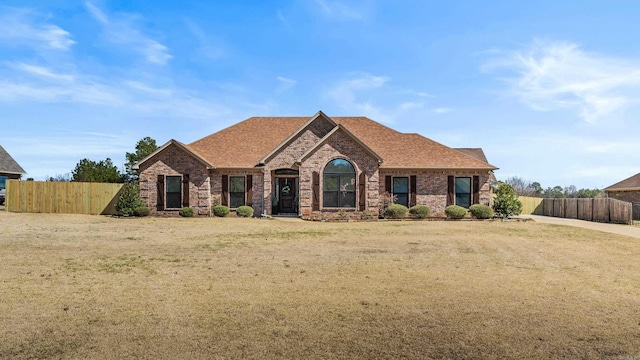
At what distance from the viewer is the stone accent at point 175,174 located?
26438 millimetres

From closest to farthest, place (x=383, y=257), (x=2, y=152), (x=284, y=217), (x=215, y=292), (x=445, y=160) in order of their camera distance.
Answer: (x=215, y=292)
(x=383, y=257)
(x=284, y=217)
(x=445, y=160)
(x=2, y=152)

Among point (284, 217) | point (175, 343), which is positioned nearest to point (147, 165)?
point (284, 217)

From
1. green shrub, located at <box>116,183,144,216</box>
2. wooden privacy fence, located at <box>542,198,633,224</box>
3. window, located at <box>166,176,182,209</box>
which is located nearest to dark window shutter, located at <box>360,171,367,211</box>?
window, located at <box>166,176,182,209</box>

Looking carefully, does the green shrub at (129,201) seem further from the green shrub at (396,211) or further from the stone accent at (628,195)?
the stone accent at (628,195)

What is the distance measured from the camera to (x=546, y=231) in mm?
20344

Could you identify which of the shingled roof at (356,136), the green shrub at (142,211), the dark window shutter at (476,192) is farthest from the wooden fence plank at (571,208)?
the green shrub at (142,211)

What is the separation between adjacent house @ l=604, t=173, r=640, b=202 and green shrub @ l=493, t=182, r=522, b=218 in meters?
14.8

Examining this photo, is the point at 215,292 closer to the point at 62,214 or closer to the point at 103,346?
the point at 103,346

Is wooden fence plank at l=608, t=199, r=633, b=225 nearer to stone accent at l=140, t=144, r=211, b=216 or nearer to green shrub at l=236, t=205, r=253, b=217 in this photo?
green shrub at l=236, t=205, r=253, b=217

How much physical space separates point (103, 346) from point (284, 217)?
20.1 metres

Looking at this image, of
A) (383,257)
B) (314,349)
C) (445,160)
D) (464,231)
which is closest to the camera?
(314,349)

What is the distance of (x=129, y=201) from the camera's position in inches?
1032

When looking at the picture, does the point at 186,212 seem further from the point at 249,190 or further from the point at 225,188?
the point at 249,190

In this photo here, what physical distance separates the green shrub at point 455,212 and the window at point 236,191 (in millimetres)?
12731
